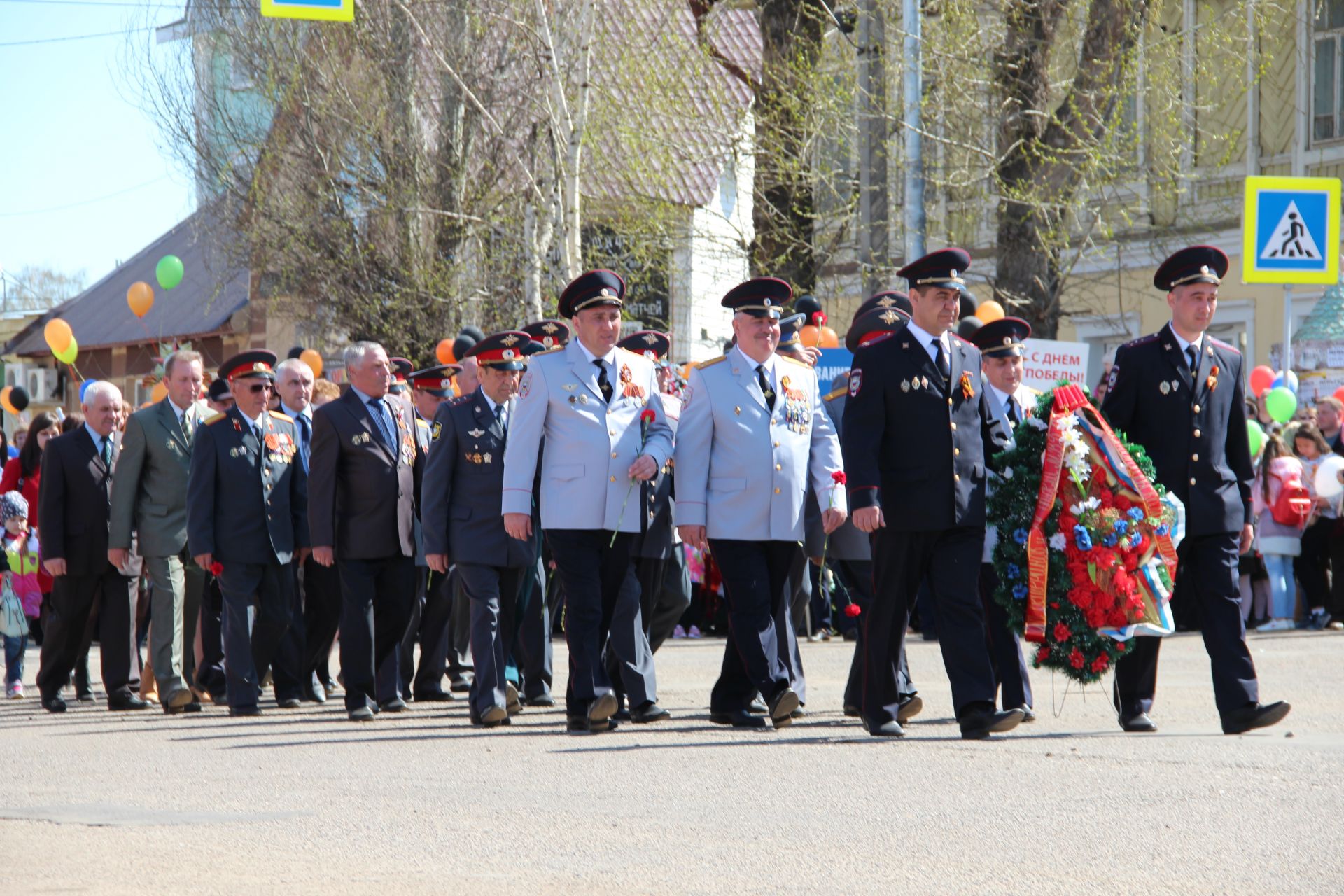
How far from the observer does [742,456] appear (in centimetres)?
948

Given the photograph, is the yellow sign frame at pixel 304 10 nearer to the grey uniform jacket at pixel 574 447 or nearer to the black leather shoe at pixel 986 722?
the grey uniform jacket at pixel 574 447

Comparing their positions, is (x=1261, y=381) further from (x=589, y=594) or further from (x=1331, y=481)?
(x=589, y=594)

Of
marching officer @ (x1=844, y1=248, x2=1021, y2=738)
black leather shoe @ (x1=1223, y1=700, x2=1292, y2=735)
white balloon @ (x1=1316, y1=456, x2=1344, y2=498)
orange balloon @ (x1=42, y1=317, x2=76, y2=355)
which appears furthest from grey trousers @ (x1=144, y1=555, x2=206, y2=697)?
orange balloon @ (x1=42, y1=317, x2=76, y2=355)

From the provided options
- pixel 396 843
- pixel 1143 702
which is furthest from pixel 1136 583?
pixel 396 843

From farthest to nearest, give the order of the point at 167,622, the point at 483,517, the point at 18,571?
the point at 18,571 → the point at 167,622 → the point at 483,517

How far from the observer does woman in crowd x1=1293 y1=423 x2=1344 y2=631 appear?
16.4 m

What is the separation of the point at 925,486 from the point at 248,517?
14.4 feet

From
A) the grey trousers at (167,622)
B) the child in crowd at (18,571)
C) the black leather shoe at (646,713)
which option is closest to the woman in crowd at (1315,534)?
the black leather shoe at (646,713)

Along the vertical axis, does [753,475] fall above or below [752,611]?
above

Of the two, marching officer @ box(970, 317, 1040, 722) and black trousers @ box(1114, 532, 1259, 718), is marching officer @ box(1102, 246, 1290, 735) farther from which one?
marching officer @ box(970, 317, 1040, 722)

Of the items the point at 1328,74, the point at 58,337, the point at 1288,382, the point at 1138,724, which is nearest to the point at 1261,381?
the point at 1288,382

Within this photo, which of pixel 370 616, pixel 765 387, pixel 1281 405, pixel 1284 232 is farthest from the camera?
pixel 1281 405

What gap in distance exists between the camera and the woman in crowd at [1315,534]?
16438 millimetres

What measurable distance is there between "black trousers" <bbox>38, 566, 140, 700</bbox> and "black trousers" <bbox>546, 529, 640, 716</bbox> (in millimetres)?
3773
